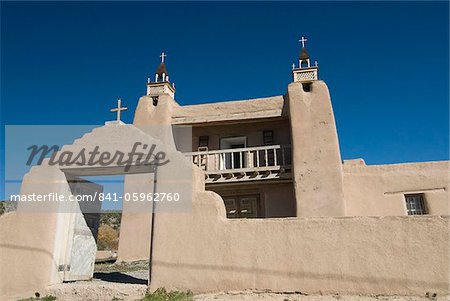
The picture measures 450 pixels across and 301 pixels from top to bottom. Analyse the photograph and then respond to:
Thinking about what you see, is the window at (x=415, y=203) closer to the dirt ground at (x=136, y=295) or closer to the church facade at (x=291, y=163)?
the church facade at (x=291, y=163)

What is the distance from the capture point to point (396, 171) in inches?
542

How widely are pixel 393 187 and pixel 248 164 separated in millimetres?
5741

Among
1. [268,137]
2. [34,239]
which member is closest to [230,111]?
[268,137]

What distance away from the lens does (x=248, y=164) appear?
1536 centimetres

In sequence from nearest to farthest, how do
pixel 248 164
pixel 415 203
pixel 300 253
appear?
pixel 300 253
pixel 415 203
pixel 248 164

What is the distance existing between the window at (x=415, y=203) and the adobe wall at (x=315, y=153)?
2620mm

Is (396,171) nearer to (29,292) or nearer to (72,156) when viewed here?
(72,156)

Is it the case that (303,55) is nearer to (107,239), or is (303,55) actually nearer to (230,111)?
(230,111)

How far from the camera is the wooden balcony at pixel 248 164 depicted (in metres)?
14.8

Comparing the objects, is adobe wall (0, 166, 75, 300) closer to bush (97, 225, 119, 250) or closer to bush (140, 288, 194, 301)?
bush (140, 288, 194, 301)

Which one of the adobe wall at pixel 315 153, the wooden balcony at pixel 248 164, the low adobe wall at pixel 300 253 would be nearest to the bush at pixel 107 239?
the wooden balcony at pixel 248 164

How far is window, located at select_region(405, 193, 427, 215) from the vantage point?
1345cm

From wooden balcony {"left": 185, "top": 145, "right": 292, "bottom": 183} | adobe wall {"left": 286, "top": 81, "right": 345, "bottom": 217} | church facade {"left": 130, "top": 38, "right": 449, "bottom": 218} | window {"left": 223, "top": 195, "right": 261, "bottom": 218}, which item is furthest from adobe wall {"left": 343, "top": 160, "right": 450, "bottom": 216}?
window {"left": 223, "top": 195, "right": 261, "bottom": 218}

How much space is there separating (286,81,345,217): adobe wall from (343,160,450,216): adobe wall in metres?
0.82
